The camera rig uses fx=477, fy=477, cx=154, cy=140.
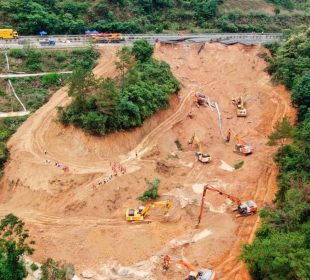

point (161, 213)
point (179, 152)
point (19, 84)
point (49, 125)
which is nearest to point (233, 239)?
point (161, 213)

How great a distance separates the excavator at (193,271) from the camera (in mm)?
40950

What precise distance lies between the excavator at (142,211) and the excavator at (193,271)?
6.76 meters

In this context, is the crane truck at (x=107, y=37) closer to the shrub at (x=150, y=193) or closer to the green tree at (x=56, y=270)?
the shrub at (x=150, y=193)

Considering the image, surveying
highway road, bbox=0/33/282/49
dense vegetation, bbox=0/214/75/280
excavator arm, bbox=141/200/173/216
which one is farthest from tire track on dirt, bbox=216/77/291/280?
highway road, bbox=0/33/282/49

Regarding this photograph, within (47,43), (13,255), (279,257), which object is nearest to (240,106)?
(47,43)

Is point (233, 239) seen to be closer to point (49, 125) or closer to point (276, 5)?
point (49, 125)

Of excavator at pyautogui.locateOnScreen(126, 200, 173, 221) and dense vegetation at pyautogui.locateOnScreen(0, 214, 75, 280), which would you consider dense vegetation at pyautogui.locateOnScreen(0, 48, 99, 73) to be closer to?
excavator at pyautogui.locateOnScreen(126, 200, 173, 221)

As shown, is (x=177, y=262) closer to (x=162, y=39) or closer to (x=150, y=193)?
(x=150, y=193)

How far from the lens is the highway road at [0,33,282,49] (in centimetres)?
7712

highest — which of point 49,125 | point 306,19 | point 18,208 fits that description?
point 306,19

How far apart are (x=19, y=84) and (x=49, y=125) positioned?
11.7 metres

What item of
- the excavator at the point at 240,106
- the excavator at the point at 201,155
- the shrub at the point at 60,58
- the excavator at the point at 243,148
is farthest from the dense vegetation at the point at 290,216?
the shrub at the point at 60,58

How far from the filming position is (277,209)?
1811 inches

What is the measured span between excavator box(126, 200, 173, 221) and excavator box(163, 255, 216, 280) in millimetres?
6759
